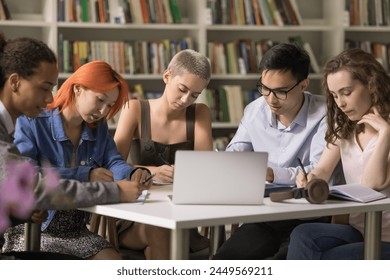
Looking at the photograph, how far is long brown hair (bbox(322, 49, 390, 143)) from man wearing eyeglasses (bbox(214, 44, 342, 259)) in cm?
24

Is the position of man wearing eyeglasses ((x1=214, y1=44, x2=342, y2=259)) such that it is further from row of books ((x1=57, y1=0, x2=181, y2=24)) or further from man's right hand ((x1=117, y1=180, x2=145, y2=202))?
row of books ((x1=57, y1=0, x2=181, y2=24))

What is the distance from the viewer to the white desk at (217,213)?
6.89 ft

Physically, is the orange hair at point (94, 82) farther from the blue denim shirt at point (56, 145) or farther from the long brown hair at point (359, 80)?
the long brown hair at point (359, 80)

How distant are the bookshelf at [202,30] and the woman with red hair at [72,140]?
2.52 m

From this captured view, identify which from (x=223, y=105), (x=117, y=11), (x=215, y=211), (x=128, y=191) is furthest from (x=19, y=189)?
(x=223, y=105)

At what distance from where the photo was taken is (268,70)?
10.6ft

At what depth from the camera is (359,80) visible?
112 inches

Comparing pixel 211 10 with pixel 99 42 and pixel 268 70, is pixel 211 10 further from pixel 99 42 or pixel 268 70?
pixel 268 70

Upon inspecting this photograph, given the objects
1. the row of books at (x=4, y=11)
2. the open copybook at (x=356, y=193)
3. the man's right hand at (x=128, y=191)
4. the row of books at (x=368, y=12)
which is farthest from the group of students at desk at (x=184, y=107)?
the row of books at (x=368, y=12)

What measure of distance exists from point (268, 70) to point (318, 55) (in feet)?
9.74

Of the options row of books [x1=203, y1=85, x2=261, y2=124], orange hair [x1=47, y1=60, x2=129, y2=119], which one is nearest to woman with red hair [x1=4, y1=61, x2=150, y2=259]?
orange hair [x1=47, y1=60, x2=129, y2=119]

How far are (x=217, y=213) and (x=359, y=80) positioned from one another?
94 cm
